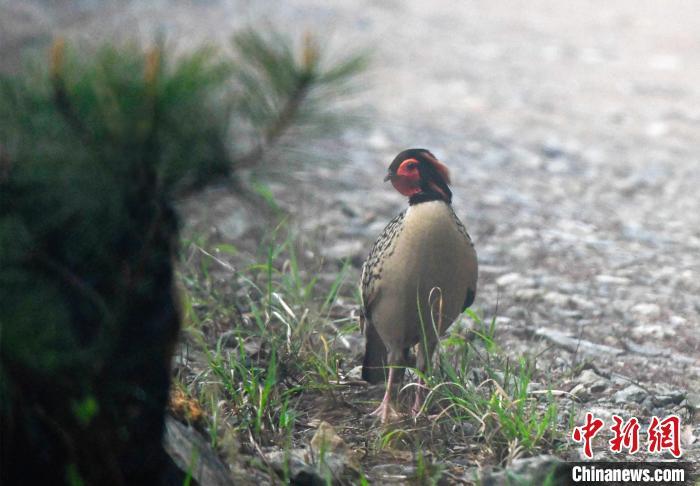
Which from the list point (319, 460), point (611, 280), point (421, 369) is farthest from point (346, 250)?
point (319, 460)

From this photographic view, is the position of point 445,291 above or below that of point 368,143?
above

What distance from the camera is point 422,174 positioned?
9.66ft

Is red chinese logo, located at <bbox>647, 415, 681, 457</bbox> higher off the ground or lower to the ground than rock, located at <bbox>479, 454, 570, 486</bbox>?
lower

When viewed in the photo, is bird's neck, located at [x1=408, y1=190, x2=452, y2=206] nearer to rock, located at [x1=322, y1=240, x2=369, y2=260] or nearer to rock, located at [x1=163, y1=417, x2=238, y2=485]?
rock, located at [x1=163, y1=417, x2=238, y2=485]

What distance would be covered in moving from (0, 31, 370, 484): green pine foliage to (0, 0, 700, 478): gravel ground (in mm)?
156

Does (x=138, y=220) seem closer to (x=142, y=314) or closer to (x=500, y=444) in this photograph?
(x=142, y=314)

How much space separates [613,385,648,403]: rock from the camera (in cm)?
359

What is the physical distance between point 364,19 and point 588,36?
279 cm

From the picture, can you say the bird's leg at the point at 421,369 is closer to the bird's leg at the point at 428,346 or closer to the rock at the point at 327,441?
the bird's leg at the point at 428,346

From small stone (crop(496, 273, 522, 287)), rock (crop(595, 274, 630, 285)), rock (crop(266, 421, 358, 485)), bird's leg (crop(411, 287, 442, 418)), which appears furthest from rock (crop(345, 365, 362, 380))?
rock (crop(595, 274, 630, 285))

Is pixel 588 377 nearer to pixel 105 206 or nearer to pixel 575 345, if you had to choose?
pixel 575 345

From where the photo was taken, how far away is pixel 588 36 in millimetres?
12344

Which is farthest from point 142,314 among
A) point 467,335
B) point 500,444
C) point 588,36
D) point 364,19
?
point 588,36

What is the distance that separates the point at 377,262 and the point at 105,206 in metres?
1.29
